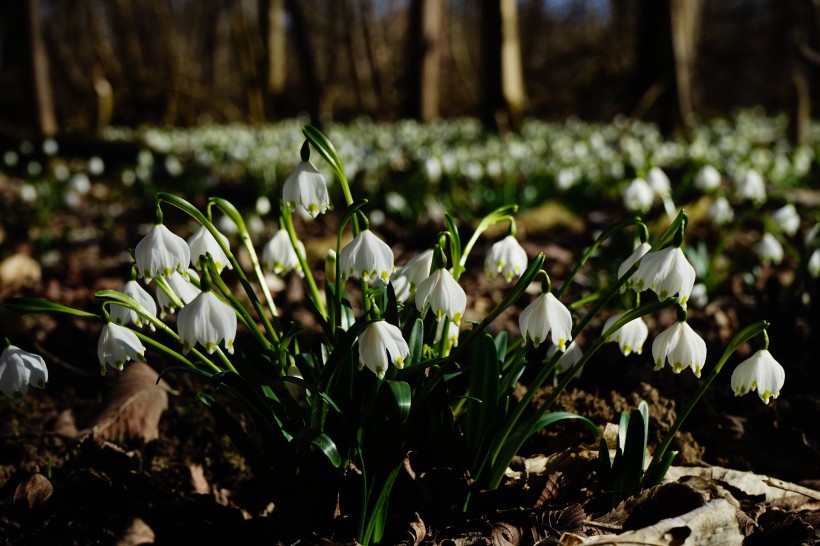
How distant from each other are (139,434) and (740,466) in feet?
5.31

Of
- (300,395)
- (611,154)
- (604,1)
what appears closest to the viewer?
(300,395)

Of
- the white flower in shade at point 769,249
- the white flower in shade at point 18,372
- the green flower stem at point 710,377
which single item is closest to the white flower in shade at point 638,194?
the white flower in shade at point 769,249

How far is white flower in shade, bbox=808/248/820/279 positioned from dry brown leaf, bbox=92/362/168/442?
2129mm

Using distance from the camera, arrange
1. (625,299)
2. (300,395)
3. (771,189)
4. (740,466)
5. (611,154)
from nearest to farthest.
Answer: (300,395), (740,466), (625,299), (771,189), (611,154)

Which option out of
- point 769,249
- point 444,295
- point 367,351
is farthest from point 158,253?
point 769,249

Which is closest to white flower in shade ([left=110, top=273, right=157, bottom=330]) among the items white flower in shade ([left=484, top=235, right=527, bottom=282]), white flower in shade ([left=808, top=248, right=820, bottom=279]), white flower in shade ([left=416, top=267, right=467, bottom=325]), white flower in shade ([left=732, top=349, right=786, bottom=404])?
white flower in shade ([left=416, top=267, right=467, bottom=325])

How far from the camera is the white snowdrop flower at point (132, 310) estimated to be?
57.7 inches

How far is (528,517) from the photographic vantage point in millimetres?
1519

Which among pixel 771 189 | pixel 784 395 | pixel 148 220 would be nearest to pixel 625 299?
pixel 784 395

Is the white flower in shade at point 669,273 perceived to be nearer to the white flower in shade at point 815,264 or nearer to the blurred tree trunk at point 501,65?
the white flower in shade at point 815,264

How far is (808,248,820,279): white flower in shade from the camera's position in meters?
2.50

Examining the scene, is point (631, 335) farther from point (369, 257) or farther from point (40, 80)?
point (40, 80)

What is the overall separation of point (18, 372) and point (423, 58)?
39.5 feet

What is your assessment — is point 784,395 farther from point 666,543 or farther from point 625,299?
point 666,543
